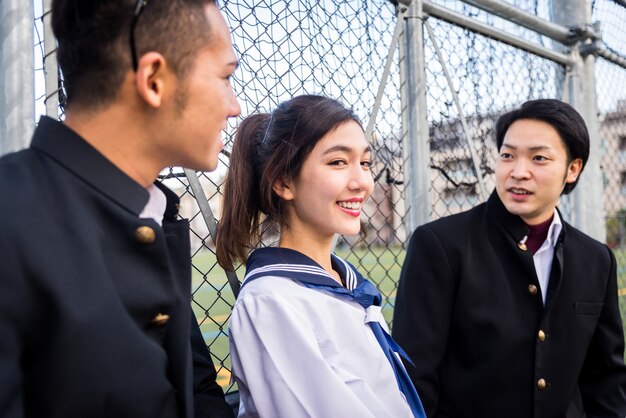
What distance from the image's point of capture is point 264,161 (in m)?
1.64

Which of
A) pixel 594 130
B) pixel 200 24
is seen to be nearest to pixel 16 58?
pixel 200 24

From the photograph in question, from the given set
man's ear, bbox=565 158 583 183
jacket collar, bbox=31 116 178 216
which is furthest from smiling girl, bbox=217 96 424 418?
man's ear, bbox=565 158 583 183

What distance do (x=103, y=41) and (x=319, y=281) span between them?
77cm

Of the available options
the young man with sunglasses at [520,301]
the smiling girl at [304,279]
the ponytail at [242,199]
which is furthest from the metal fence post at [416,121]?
the ponytail at [242,199]

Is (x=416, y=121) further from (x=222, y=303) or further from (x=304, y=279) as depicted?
(x=222, y=303)

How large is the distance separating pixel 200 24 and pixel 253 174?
67 centimetres

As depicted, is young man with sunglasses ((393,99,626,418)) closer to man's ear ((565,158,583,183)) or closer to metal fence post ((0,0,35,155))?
man's ear ((565,158,583,183))

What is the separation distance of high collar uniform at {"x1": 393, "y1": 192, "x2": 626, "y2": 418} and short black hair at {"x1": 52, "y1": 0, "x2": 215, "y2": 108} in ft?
4.02

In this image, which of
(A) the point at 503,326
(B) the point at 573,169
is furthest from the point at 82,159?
(B) the point at 573,169

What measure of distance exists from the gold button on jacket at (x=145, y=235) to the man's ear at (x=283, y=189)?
0.66 m

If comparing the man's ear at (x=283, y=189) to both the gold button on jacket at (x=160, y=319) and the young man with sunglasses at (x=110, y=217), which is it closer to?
the young man with sunglasses at (x=110, y=217)

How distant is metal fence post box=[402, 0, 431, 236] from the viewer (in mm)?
2277

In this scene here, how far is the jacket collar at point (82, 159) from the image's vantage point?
0.96 meters

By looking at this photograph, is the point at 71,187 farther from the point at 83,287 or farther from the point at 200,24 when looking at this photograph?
the point at 200,24
